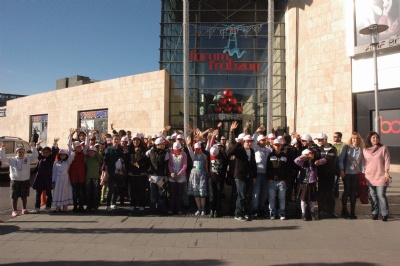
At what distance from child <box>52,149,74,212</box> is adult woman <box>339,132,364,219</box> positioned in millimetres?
6384

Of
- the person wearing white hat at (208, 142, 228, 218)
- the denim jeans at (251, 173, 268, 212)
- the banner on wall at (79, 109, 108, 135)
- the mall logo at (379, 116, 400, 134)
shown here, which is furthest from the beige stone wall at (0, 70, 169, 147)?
the denim jeans at (251, 173, 268, 212)

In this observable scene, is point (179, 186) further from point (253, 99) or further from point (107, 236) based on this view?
point (253, 99)

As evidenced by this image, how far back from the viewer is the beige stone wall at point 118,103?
67.3 feet

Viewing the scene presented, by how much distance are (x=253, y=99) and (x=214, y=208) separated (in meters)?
15.4

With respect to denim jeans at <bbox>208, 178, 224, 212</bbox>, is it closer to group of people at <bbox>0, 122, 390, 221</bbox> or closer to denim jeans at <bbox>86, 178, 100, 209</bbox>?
group of people at <bbox>0, 122, 390, 221</bbox>

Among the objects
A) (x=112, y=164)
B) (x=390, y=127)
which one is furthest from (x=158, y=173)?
(x=390, y=127)

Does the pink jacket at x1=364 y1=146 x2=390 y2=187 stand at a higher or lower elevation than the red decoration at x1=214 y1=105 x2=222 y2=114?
lower

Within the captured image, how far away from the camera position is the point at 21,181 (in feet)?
23.9

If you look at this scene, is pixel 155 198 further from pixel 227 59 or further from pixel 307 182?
pixel 227 59

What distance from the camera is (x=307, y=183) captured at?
22.3ft

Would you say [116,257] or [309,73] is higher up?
[309,73]

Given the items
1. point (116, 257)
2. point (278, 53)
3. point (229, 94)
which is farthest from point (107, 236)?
point (278, 53)

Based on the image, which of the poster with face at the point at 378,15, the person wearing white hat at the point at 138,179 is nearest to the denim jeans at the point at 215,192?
the person wearing white hat at the point at 138,179

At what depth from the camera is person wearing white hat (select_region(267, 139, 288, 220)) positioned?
685 centimetres
